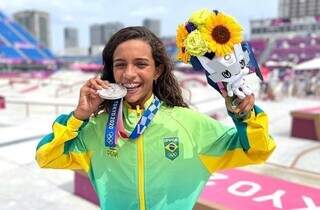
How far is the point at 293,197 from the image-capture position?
304cm

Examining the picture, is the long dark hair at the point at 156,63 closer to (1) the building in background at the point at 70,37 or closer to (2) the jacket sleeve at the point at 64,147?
(2) the jacket sleeve at the point at 64,147

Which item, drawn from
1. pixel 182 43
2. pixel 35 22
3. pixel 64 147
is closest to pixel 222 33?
pixel 182 43

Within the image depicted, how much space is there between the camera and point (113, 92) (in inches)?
51.4

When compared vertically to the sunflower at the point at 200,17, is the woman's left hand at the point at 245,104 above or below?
below

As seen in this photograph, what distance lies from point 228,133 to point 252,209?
1.56m

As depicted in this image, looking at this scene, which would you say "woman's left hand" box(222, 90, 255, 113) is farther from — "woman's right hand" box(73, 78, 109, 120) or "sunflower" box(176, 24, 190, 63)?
"woman's right hand" box(73, 78, 109, 120)

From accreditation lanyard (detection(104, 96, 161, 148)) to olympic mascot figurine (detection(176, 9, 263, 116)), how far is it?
0.30 metres

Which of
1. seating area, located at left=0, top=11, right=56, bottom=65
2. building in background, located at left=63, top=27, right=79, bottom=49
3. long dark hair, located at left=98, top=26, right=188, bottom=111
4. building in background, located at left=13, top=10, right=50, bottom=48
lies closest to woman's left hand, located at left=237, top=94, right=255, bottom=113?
long dark hair, located at left=98, top=26, right=188, bottom=111

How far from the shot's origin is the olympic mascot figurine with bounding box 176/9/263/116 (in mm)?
1145

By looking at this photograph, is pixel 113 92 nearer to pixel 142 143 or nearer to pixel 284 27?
pixel 142 143

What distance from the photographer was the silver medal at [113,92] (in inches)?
50.6

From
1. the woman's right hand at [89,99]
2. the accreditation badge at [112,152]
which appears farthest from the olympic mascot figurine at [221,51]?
the accreditation badge at [112,152]

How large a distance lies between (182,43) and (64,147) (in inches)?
24.6

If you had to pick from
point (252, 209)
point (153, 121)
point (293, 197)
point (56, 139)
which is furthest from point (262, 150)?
point (293, 197)
